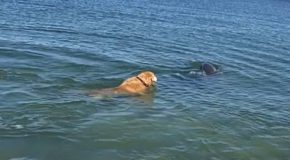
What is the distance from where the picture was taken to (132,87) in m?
18.7

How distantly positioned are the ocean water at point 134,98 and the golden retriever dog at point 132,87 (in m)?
0.33

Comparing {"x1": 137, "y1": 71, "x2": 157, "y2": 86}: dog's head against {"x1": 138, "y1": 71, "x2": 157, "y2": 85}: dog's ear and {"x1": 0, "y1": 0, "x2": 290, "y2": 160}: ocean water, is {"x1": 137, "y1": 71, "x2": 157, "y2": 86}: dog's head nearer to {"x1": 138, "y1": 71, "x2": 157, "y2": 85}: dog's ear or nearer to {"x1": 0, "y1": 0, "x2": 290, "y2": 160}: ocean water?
{"x1": 138, "y1": 71, "x2": 157, "y2": 85}: dog's ear

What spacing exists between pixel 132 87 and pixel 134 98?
719 millimetres

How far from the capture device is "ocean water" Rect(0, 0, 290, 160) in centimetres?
1392

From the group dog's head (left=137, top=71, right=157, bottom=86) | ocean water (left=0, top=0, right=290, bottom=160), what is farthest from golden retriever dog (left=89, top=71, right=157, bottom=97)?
ocean water (left=0, top=0, right=290, bottom=160)

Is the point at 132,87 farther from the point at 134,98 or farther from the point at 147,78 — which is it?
the point at 147,78

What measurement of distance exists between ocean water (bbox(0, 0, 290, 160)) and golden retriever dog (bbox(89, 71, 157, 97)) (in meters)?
0.33

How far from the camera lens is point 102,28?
36.6 metres

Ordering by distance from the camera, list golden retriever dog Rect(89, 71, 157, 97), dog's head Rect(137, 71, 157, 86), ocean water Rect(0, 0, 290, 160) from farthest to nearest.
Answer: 1. dog's head Rect(137, 71, 157, 86)
2. golden retriever dog Rect(89, 71, 157, 97)
3. ocean water Rect(0, 0, 290, 160)

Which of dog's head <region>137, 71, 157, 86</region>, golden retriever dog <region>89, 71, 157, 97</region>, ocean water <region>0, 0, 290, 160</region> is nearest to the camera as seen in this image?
Result: ocean water <region>0, 0, 290, 160</region>

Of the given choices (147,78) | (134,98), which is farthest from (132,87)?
(147,78)

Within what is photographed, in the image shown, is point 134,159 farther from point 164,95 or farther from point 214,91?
point 214,91

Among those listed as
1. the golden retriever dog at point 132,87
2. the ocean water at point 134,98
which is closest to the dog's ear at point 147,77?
the golden retriever dog at point 132,87

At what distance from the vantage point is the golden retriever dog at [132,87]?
17.9 m
